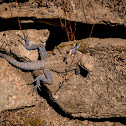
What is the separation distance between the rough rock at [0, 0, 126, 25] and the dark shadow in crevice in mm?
153

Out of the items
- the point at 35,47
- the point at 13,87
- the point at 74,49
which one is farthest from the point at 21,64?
the point at 74,49

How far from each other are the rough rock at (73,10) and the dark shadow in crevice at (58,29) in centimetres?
15

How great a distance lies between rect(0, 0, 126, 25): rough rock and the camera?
3.30 meters

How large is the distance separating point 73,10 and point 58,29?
79 centimetres

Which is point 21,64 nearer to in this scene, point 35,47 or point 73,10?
point 35,47

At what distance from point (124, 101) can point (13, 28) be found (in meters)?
3.80

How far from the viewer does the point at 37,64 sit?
3.95 metres

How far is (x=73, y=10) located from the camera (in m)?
3.52

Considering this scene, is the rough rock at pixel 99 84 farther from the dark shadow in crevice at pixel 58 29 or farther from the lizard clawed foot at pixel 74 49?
the lizard clawed foot at pixel 74 49

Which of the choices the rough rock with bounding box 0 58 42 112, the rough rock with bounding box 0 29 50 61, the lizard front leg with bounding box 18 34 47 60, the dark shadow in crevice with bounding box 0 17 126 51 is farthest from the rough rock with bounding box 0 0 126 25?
the rough rock with bounding box 0 58 42 112

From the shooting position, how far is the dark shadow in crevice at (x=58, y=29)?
3.63 metres

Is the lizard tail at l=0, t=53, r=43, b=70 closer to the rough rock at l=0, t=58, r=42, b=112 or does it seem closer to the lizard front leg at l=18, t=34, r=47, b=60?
the rough rock at l=0, t=58, r=42, b=112

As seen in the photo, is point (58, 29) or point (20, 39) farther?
point (58, 29)

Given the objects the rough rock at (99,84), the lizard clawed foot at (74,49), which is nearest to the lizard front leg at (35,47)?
the lizard clawed foot at (74,49)
